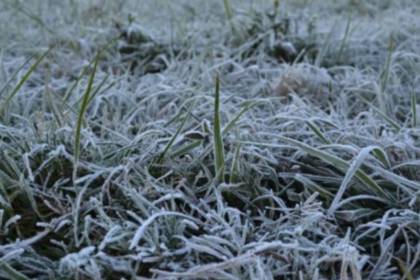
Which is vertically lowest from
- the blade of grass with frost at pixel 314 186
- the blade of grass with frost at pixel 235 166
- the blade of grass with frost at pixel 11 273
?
the blade of grass with frost at pixel 11 273

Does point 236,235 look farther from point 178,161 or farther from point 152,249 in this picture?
point 178,161

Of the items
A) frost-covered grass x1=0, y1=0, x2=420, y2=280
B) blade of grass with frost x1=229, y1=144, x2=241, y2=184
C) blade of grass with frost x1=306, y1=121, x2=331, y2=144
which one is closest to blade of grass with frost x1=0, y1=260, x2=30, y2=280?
frost-covered grass x1=0, y1=0, x2=420, y2=280

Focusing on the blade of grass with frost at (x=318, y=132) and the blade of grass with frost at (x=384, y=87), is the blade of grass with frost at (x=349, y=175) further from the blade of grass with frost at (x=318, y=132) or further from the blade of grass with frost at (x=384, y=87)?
the blade of grass with frost at (x=384, y=87)

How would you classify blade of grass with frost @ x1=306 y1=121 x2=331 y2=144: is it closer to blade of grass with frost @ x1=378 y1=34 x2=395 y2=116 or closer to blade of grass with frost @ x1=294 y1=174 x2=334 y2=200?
blade of grass with frost @ x1=294 y1=174 x2=334 y2=200

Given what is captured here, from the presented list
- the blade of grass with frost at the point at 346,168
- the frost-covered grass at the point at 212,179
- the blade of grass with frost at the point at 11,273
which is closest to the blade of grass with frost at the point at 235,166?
the frost-covered grass at the point at 212,179

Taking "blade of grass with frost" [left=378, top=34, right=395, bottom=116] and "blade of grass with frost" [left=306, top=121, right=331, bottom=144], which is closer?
"blade of grass with frost" [left=306, top=121, right=331, bottom=144]

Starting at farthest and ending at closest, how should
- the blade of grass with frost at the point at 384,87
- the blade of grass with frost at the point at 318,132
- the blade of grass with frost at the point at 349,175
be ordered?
the blade of grass with frost at the point at 384,87 < the blade of grass with frost at the point at 318,132 < the blade of grass with frost at the point at 349,175

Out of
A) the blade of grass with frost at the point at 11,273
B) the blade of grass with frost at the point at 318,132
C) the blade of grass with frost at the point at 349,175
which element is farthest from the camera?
the blade of grass with frost at the point at 318,132

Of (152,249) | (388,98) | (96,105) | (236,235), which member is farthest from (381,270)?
(96,105)

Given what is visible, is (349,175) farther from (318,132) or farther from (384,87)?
(384,87)
